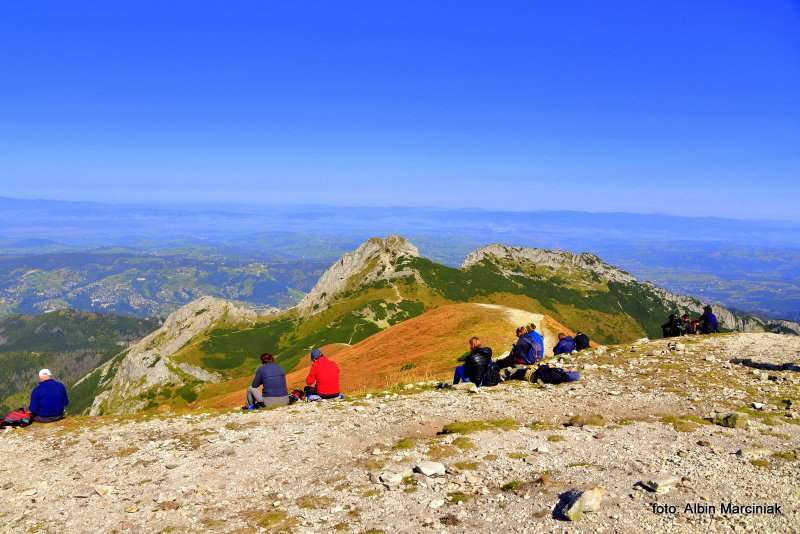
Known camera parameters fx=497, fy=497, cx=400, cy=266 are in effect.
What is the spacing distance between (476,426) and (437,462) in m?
3.73

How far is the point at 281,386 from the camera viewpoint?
2419cm

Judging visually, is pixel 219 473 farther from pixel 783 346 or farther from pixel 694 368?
pixel 783 346

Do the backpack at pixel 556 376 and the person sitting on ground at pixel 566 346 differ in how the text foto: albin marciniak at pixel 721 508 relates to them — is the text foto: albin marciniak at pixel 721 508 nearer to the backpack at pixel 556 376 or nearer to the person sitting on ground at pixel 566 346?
the backpack at pixel 556 376

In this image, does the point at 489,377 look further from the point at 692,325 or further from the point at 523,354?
the point at 692,325

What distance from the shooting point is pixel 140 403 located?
438 feet

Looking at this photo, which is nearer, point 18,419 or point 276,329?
point 18,419

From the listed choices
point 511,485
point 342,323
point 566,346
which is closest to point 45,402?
point 511,485

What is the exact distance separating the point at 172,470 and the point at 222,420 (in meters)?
5.67

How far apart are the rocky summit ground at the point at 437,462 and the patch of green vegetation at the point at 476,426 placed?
0.07m

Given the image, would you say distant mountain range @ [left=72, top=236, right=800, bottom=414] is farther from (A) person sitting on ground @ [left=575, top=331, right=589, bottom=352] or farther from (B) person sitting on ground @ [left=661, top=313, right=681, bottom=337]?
(B) person sitting on ground @ [left=661, top=313, right=681, bottom=337]

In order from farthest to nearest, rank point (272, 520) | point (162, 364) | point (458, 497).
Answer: point (162, 364), point (458, 497), point (272, 520)

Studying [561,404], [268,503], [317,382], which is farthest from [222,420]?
[561,404]

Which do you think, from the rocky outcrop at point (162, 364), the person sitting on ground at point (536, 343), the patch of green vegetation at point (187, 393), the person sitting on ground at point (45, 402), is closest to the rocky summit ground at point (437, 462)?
the person sitting on ground at point (45, 402)

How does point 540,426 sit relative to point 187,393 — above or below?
above
